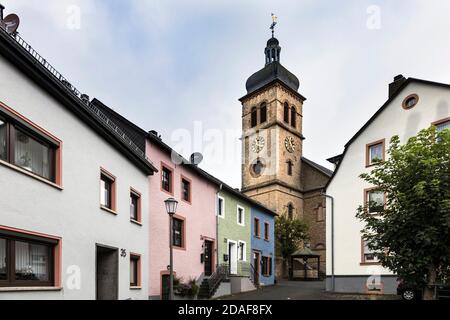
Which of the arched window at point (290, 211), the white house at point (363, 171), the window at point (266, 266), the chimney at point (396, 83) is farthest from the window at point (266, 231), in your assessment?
the chimney at point (396, 83)

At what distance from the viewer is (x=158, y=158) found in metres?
17.2

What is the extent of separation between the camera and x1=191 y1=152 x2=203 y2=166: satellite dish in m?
20.6

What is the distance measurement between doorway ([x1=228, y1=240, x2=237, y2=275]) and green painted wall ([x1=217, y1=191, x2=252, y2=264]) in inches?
13.7

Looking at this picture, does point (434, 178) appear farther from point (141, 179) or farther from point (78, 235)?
point (141, 179)

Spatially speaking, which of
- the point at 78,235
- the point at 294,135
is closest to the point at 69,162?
the point at 78,235

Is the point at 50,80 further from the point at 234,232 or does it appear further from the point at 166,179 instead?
the point at 234,232

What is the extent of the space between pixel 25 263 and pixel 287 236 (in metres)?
33.7

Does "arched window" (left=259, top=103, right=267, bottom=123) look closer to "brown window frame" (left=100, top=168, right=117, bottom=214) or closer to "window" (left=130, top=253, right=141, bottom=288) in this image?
"window" (left=130, top=253, right=141, bottom=288)

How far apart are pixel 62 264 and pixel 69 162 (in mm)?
2561

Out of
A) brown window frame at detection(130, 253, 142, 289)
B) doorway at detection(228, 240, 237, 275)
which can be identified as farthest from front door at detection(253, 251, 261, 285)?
brown window frame at detection(130, 253, 142, 289)

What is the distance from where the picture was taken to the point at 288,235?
1558 inches

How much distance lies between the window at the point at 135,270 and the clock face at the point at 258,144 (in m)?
34.7

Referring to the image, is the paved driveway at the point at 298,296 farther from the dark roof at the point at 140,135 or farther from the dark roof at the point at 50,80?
the dark roof at the point at 50,80

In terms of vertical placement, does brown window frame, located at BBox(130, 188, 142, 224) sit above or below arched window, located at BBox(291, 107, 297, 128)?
below
